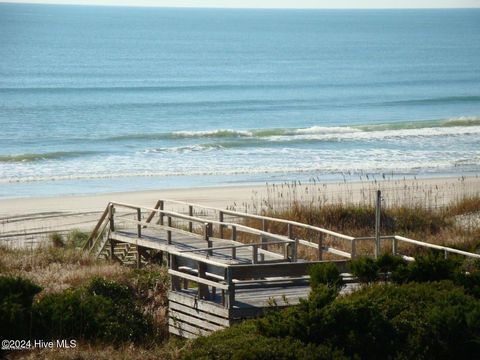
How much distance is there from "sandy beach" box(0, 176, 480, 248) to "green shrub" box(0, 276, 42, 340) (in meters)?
11.9

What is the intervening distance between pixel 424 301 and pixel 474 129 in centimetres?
4576

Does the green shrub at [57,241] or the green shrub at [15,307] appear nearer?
the green shrub at [15,307]

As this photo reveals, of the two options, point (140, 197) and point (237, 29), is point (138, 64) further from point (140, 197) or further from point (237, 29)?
point (237, 29)

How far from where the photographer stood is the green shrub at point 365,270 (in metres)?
13.9

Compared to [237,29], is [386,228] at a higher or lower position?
lower

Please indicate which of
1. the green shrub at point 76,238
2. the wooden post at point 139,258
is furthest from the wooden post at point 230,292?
the green shrub at point 76,238

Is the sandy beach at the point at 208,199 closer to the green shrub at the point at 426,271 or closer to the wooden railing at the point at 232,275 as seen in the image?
the wooden railing at the point at 232,275

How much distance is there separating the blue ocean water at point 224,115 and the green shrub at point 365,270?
22408mm

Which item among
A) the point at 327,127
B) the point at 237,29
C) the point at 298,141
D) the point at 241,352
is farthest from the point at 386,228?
the point at 237,29

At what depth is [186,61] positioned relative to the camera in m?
109

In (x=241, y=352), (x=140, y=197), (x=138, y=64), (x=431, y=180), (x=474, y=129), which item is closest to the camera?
(x=241, y=352)

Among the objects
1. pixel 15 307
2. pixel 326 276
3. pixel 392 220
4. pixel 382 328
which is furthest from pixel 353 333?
pixel 392 220

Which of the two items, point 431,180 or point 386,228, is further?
point 431,180

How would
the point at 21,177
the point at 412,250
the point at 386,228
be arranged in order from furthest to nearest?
the point at 21,177 → the point at 386,228 → the point at 412,250
